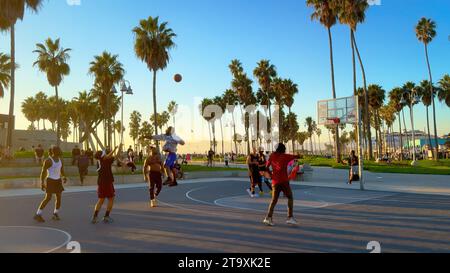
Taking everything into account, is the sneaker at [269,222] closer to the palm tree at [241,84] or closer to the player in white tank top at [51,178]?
the player in white tank top at [51,178]

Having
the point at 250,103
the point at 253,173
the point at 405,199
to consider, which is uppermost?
the point at 250,103

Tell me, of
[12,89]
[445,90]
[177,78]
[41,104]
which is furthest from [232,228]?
[41,104]

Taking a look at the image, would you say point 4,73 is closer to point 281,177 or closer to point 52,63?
point 52,63

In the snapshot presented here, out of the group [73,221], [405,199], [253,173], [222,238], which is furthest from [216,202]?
[405,199]

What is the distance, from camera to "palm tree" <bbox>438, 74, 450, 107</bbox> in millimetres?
69688

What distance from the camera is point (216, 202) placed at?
13.5m

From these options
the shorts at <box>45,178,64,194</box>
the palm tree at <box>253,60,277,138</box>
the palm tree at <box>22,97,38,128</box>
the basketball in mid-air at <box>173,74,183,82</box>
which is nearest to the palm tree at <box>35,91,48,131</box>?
the palm tree at <box>22,97,38,128</box>

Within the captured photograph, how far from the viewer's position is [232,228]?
8422 mm

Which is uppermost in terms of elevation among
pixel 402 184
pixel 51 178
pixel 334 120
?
pixel 334 120

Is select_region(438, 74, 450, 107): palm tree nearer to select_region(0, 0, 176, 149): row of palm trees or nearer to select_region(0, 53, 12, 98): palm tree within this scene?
→ select_region(0, 0, 176, 149): row of palm trees

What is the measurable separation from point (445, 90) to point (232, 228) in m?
75.2

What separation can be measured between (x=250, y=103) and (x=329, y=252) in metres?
59.8

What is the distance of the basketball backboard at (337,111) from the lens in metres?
19.8

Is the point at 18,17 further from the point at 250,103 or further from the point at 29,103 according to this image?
the point at 29,103
